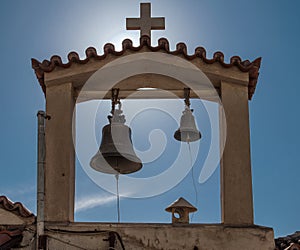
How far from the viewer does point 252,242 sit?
662 cm

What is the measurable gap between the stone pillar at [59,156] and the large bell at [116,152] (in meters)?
0.40

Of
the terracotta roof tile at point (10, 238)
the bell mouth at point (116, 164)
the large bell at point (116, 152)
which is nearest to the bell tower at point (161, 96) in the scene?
the terracotta roof tile at point (10, 238)

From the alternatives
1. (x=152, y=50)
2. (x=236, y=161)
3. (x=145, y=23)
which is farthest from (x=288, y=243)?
(x=145, y=23)

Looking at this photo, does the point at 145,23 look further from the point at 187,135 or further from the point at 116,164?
the point at 116,164

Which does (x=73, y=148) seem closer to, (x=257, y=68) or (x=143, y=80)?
(x=143, y=80)

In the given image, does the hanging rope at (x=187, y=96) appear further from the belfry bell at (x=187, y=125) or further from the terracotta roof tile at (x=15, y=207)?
the terracotta roof tile at (x=15, y=207)

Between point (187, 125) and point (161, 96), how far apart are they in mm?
452

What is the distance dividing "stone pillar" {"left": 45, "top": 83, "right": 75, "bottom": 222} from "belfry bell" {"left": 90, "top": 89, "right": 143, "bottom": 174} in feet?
1.30

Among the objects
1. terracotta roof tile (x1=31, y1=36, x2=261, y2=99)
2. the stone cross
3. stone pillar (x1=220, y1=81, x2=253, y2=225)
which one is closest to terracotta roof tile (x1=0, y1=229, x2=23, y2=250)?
terracotta roof tile (x1=31, y1=36, x2=261, y2=99)

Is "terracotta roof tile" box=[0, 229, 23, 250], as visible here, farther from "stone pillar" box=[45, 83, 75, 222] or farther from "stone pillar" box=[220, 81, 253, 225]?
"stone pillar" box=[220, 81, 253, 225]

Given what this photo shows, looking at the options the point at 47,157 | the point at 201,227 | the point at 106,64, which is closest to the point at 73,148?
the point at 47,157

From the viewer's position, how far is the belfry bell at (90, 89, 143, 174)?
7.46m

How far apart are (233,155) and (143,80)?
123 centimetres

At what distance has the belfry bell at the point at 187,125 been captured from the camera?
7.64 metres
